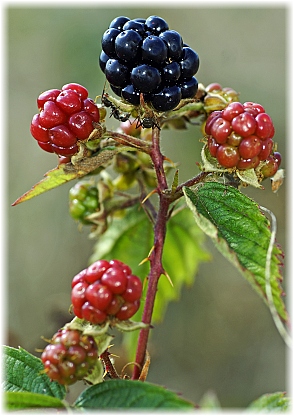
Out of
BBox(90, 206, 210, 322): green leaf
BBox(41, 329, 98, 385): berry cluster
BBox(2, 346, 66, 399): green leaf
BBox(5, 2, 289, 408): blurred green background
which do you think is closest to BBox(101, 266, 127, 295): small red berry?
BBox(41, 329, 98, 385): berry cluster

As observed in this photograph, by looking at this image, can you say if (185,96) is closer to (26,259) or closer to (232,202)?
(232,202)

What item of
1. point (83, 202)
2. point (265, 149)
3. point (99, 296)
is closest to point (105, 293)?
point (99, 296)

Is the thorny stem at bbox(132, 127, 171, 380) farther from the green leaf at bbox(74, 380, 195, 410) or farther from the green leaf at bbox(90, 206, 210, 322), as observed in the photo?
the green leaf at bbox(90, 206, 210, 322)

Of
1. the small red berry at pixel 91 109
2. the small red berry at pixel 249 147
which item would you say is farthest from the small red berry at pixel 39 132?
the small red berry at pixel 249 147

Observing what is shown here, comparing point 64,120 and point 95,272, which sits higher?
point 64,120

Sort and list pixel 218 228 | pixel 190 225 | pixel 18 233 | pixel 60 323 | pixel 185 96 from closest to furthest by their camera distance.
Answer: pixel 218 228 < pixel 185 96 < pixel 190 225 < pixel 60 323 < pixel 18 233

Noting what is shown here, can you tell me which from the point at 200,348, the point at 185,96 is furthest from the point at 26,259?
the point at 185,96

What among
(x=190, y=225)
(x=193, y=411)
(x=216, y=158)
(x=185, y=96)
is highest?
(x=185, y=96)

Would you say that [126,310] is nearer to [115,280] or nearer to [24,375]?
[115,280]
